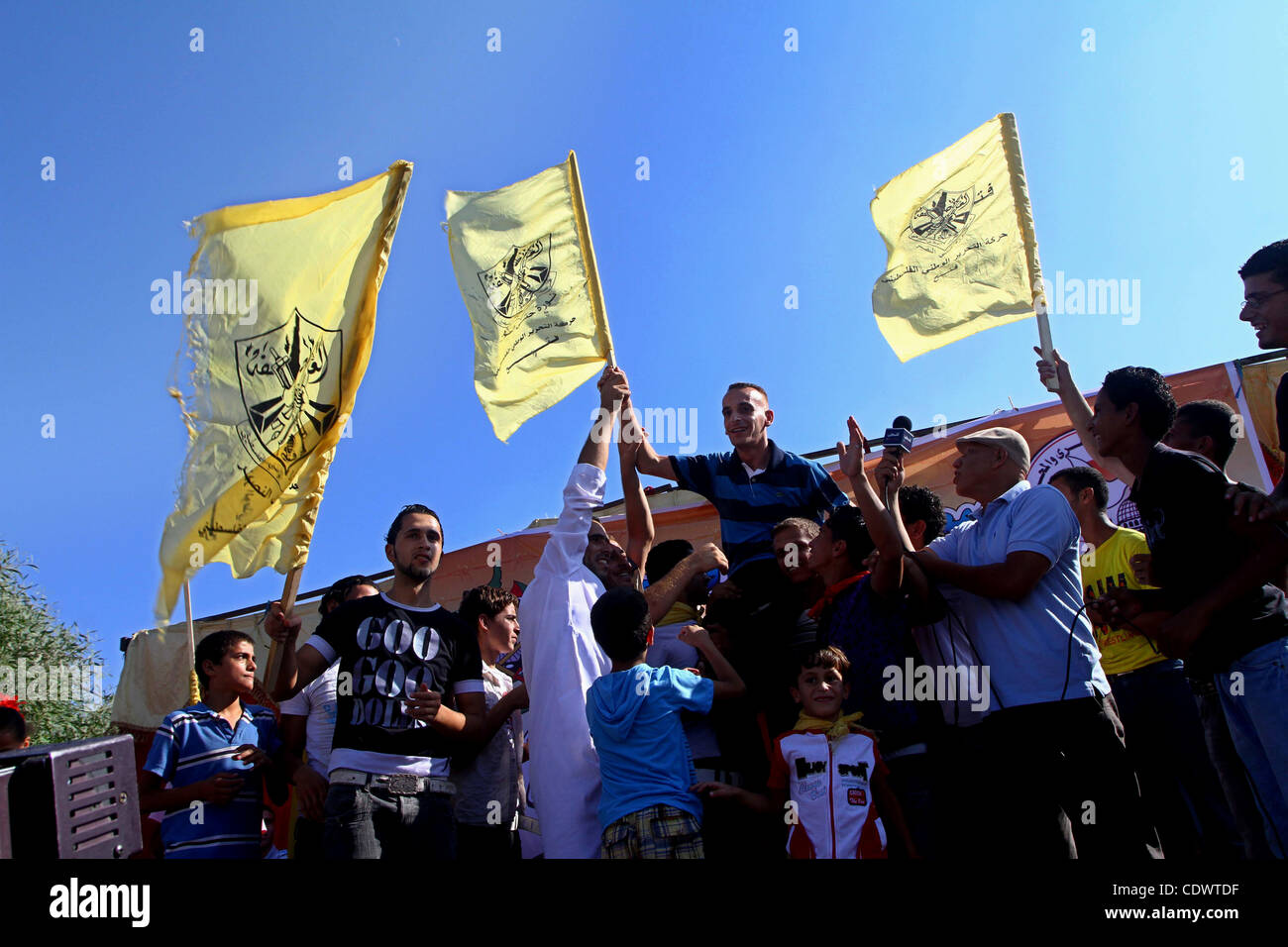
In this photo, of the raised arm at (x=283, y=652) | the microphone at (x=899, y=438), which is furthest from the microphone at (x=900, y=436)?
the raised arm at (x=283, y=652)

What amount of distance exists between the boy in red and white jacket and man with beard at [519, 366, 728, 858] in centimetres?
53

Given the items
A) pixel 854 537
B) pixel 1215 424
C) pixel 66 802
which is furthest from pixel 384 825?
pixel 1215 424

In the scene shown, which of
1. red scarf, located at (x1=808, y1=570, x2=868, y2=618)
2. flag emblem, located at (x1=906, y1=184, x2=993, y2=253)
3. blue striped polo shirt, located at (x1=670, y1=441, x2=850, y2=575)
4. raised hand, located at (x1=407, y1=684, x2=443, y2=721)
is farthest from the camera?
flag emblem, located at (x1=906, y1=184, x2=993, y2=253)

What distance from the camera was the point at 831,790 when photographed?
3.73 meters

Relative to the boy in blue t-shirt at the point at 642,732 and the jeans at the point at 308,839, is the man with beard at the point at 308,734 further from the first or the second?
the boy in blue t-shirt at the point at 642,732

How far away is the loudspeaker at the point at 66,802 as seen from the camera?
2.25 m

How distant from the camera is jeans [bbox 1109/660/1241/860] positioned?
163 inches

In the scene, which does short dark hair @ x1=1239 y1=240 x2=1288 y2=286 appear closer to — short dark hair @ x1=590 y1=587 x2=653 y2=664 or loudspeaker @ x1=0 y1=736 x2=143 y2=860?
short dark hair @ x1=590 y1=587 x2=653 y2=664

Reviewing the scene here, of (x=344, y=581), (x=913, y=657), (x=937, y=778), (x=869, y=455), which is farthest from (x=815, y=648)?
(x=869, y=455)

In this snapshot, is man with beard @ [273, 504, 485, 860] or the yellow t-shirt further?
the yellow t-shirt

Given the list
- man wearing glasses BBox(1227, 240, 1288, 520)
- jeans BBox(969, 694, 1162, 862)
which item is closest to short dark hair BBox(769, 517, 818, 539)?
jeans BBox(969, 694, 1162, 862)

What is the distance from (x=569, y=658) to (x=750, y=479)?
158cm

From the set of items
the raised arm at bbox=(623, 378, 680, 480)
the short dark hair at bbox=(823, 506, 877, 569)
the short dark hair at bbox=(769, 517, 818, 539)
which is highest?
the raised arm at bbox=(623, 378, 680, 480)

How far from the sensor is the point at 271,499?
A: 17.4ft
